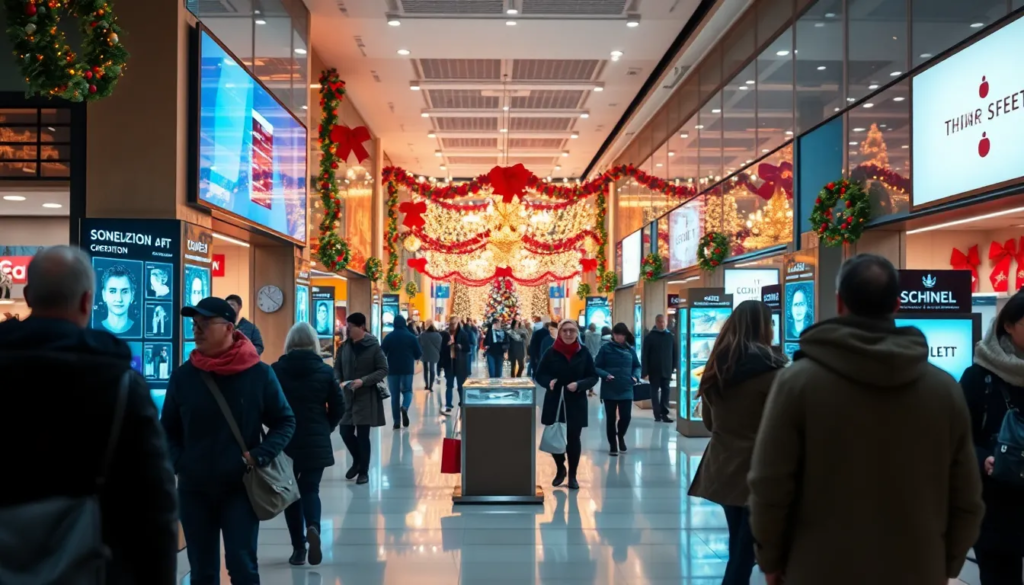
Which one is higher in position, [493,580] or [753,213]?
[753,213]

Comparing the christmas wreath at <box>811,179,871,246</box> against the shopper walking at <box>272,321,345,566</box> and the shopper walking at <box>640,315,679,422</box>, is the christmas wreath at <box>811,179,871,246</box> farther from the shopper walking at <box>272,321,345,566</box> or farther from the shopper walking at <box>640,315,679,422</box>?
the shopper walking at <box>272,321,345,566</box>

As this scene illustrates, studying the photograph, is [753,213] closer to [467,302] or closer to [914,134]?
[914,134]

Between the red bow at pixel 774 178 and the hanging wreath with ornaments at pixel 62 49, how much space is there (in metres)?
7.95

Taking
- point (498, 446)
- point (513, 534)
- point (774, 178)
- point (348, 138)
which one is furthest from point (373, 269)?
point (513, 534)

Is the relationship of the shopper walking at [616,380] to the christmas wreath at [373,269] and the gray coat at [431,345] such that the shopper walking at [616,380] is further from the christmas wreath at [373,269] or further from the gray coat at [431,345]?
the christmas wreath at [373,269]

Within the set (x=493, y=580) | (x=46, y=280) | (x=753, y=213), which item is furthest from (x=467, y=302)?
(x=46, y=280)

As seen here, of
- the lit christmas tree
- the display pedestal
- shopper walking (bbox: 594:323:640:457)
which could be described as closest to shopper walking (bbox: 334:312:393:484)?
the display pedestal

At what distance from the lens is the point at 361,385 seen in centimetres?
838

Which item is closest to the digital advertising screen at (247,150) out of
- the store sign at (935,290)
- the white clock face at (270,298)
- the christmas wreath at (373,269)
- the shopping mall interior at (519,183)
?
the shopping mall interior at (519,183)

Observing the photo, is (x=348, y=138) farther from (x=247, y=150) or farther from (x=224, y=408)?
(x=224, y=408)

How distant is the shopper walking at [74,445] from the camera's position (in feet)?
6.73

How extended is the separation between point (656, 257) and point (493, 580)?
46.3 ft

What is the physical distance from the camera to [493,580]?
18.0ft

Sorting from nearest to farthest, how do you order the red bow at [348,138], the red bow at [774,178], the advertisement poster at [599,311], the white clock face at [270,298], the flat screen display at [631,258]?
the red bow at [774,178] < the white clock face at [270,298] < the red bow at [348,138] < the flat screen display at [631,258] < the advertisement poster at [599,311]
